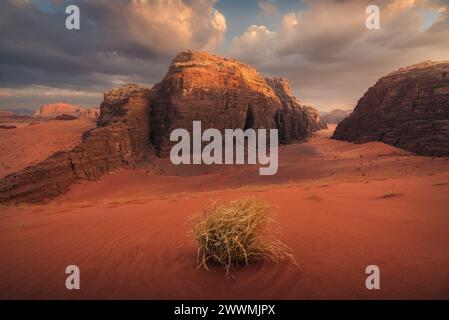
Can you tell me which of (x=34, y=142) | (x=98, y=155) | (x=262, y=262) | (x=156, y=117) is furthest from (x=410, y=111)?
(x=34, y=142)

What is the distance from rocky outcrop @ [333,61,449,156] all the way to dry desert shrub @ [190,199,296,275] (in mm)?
21332

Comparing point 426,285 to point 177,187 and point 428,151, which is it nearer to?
point 177,187

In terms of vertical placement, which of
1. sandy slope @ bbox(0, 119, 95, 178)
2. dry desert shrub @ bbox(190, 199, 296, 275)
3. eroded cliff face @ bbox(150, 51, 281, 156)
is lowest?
dry desert shrub @ bbox(190, 199, 296, 275)

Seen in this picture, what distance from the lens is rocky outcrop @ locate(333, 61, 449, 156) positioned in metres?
21.4

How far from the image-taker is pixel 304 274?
106 inches

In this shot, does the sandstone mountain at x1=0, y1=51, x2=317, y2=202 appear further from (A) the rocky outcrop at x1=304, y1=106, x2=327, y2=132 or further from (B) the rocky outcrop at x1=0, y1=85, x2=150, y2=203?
(A) the rocky outcrop at x1=304, y1=106, x2=327, y2=132

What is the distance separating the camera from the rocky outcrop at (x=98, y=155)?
41.0 ft

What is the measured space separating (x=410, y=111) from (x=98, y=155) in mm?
27027

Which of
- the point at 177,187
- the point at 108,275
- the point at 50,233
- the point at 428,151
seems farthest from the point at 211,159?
the point at 108,275

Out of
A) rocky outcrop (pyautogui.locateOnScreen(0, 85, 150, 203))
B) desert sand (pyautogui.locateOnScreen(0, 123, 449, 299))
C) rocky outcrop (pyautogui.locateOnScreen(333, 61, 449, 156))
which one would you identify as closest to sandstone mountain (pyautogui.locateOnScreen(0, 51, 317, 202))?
rocky outcrop (pyautogui.locateOnScreen(0, 85, 150, 203))

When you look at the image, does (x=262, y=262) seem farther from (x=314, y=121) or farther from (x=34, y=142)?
(x=314, y=121)

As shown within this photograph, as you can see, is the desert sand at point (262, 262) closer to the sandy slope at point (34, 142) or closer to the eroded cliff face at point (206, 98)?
the sandy slope at point (34, 142)
